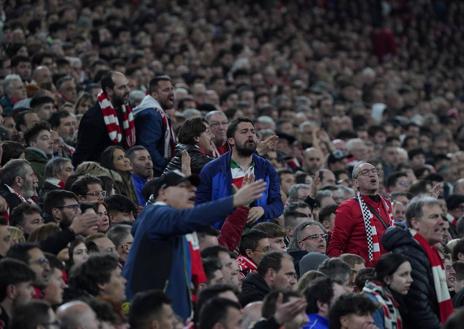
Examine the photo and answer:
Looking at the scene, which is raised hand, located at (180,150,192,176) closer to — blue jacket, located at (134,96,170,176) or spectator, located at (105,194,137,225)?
spectator, located at (105,194,137,225)

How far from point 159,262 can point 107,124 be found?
15.6 ft

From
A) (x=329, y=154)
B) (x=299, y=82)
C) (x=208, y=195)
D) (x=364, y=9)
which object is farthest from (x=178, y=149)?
(x=364, y=9)

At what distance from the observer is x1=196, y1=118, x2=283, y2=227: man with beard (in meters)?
10.5

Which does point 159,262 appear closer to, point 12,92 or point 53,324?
point 53,324

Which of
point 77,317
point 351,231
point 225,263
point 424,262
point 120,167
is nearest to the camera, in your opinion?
point 77,317

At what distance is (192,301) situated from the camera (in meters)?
8.34

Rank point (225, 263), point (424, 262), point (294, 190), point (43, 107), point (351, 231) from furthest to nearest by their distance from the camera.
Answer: point (43, 107), point (294, 190), point (351, 231), point (424, 262), point (225, 263)

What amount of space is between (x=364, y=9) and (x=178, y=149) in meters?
18.5

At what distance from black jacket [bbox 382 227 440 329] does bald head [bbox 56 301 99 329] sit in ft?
8.05

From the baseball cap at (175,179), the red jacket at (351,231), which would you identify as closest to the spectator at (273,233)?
the red jacket at (351,231)

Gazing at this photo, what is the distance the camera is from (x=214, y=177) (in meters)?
10.6

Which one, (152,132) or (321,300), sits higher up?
(152,132)

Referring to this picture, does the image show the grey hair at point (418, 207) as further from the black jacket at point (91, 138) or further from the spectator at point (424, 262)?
the black jacket at point (91, 138)

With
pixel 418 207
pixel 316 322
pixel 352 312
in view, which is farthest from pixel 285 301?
pixel 418 207
